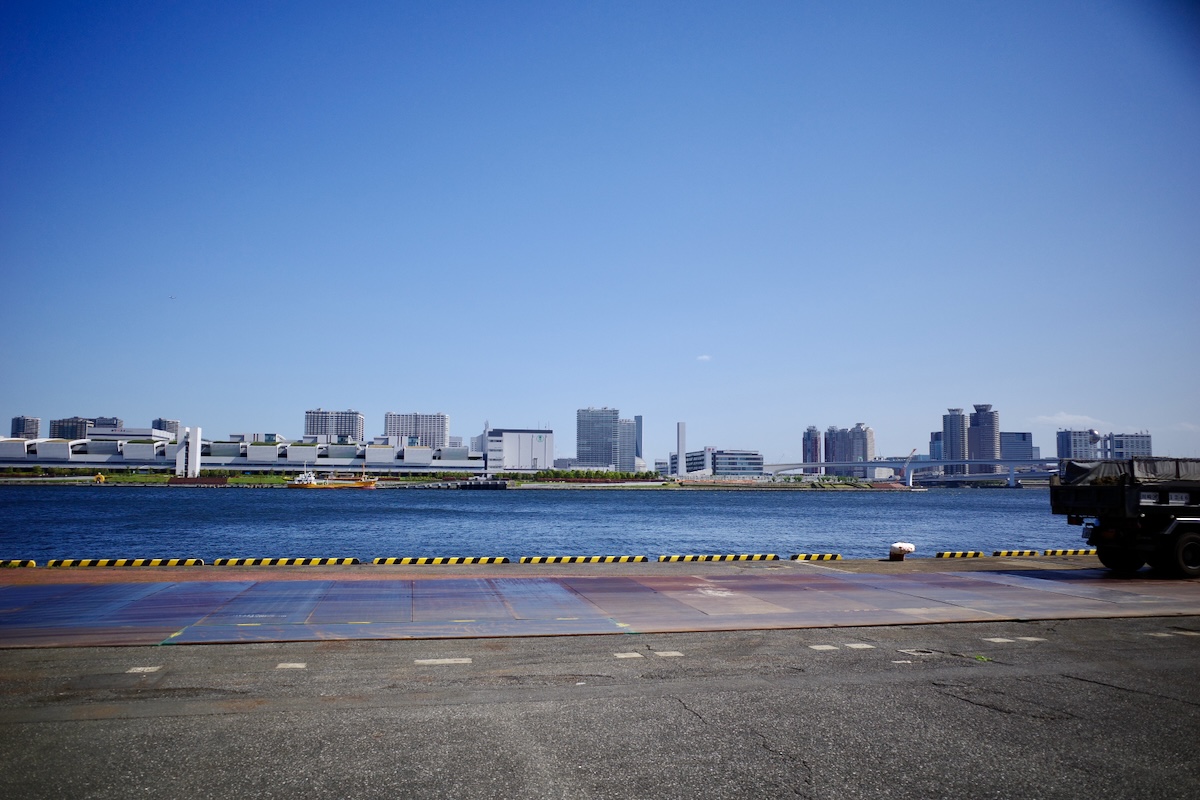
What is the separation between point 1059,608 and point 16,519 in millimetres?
84189

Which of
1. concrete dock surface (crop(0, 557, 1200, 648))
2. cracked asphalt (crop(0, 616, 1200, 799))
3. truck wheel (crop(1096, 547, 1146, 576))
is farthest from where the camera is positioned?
truck wheel (crop(1096, 547, 1146, 576))

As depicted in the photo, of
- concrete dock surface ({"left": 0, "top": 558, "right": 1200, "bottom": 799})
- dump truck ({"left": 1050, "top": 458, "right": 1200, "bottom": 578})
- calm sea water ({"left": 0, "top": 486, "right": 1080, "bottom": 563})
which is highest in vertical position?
dump truck ({"left": 1050, "top": 458, "right": 1200, "bottom": 578})

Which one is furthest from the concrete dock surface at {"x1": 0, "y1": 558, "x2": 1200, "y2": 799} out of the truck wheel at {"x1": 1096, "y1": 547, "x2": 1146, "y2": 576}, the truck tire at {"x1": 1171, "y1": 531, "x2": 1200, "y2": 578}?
the truck wheel at {"x1": 1096, "y1": 547, "x2": 1146, "y2": 576}

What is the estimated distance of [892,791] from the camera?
7094mm

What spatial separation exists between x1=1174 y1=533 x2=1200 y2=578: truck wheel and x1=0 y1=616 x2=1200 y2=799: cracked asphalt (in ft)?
36.0

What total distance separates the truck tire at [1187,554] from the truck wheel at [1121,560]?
0.84 m

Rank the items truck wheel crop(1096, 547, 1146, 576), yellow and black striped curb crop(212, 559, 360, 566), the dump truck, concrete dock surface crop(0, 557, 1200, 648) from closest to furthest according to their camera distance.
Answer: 1. concrete dock surface crop(0, 557, 1200, 648)
2. the dump truck
3. truck wheel crop(1096, 547, 1146, 576)
4. yellow and black striped curb crop(212, 559, 360, 566)

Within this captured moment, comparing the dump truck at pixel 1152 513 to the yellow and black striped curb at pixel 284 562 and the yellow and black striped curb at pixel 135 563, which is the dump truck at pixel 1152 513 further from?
the yellow and black striped curb at pixel 135 563

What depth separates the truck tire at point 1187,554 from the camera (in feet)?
73.5

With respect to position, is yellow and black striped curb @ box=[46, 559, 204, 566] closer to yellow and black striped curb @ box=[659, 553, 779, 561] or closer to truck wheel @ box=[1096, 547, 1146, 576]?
yellow and black striped curb @ box=[659, 553, 779, 561]

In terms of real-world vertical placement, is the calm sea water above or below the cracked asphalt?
below

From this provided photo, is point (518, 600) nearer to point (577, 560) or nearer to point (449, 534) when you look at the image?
point (577, 560)

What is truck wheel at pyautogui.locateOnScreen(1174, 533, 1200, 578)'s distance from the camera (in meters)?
22.4

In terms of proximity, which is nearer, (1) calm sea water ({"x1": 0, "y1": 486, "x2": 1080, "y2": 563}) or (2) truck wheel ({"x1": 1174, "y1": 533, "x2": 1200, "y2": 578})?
(2) truck wheel ({"x1": 1174, "y1": 533, "x2": 1200, "y2": 578})
